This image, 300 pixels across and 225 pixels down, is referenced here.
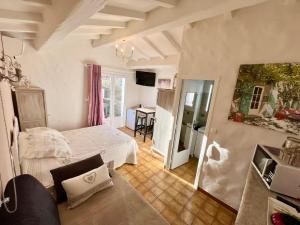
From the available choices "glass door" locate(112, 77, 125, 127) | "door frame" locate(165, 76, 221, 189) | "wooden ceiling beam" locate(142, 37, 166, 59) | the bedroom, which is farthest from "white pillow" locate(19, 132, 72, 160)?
"glass door" locate(112, 77, 125, 127)

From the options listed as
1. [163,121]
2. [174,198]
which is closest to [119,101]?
[163,121]

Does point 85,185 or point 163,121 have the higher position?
point 163,121

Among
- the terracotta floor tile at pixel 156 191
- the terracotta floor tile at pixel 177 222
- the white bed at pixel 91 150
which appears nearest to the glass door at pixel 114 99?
the white bed at pixel 91 150

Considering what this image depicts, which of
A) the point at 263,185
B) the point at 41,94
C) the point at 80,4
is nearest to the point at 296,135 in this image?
the point at 263,185

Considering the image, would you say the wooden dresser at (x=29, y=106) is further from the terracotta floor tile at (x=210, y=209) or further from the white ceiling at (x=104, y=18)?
the terracotta floor tile at (x=210, y=209)

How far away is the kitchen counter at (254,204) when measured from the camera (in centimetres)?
89

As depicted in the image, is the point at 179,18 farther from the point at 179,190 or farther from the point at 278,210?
the point at 179,190

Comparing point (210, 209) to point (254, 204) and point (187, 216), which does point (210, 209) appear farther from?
point (254, 204)

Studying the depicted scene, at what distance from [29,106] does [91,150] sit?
1580 millimetres

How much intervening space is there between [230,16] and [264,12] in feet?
Answer: 1.22

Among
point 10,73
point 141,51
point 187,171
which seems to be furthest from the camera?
point 141,51

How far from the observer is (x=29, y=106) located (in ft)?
9.53

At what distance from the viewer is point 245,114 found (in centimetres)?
199

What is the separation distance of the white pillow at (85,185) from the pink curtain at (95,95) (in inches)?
108
